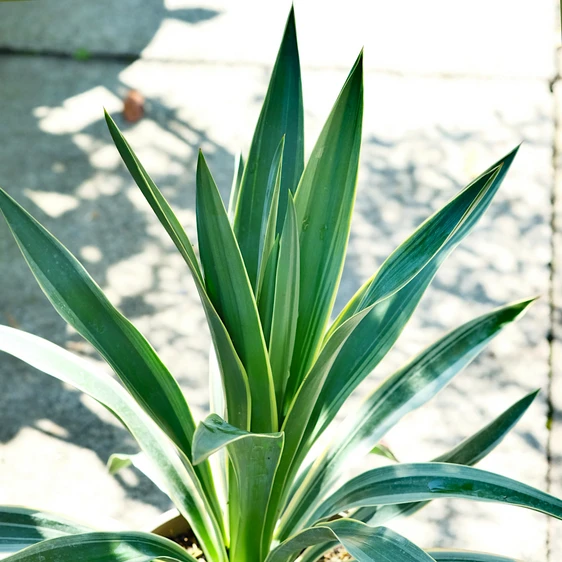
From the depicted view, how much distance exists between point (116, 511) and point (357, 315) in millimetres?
1362

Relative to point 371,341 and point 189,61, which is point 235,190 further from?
point 189,61

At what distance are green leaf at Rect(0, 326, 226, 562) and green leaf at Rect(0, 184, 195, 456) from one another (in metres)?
0.07

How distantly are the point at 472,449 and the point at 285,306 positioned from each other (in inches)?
20.4

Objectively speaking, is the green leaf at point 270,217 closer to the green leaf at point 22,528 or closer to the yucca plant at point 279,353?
the yucca plant at point 279,353

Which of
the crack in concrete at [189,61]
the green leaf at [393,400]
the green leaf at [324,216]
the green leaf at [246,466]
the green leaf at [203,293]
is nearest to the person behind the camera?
the green leaf at [246,466]

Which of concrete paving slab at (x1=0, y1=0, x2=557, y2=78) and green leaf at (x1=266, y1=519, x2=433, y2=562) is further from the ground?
concrete paving slab at (x1=0, y1=0, x2=557, y2=78)

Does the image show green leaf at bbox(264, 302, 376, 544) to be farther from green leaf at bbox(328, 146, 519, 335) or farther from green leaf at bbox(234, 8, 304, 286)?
green leaf at bbox(234, 8, 304, 286)

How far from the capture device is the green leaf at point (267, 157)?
1140mm

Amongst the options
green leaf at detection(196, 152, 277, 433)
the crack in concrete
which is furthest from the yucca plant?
the crack in concrete

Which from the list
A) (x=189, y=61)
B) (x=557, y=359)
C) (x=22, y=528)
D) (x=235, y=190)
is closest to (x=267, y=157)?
(x=235, y=190)

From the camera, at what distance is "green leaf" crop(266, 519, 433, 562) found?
98 centimetres

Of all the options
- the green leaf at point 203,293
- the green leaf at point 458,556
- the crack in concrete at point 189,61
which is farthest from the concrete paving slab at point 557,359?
the green leaf at point 203,293

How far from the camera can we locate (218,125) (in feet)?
9.88

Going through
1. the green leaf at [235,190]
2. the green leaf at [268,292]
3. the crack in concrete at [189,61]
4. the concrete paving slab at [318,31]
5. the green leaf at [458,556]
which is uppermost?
the concrete paving slab at [318,31]
